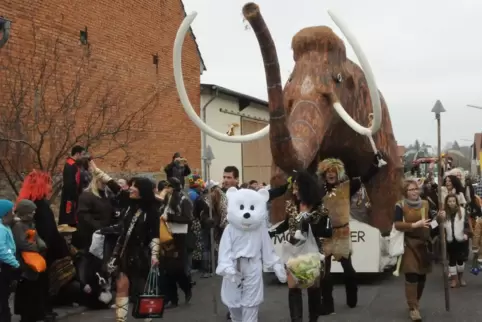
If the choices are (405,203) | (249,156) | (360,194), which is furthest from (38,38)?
(249,156)

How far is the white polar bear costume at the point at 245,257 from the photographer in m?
5.73

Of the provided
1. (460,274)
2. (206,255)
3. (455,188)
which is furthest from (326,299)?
(206,255)

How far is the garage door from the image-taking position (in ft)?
84.2

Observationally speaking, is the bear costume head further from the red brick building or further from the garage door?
the garage door

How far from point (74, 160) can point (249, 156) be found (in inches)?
702

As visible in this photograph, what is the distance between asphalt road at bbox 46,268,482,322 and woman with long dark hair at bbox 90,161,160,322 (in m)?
0.96

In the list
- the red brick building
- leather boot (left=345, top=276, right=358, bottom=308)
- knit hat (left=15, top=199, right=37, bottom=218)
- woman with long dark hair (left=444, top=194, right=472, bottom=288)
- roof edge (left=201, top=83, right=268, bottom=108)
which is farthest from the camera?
roof edge (left=201, top=83, right=268, bottom=108)

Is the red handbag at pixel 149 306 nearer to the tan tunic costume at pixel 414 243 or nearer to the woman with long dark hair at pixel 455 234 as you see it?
the tan tunic costume at pixel 414 243

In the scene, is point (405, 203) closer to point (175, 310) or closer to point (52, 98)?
point (175, 310)

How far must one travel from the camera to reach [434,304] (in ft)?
24.9

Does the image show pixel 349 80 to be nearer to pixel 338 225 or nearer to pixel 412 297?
pixel 338 225

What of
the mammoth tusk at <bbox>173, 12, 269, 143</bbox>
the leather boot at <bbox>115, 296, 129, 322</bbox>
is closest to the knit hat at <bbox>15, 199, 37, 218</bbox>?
the leather boot at <bbox>115, 296, 129, 322</bbox>

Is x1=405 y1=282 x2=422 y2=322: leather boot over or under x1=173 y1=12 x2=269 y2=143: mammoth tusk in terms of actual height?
under

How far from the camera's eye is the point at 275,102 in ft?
22.7
